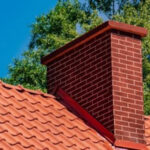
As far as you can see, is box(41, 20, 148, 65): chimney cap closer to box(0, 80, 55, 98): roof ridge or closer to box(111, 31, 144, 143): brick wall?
box(111, 31, 144, 143): brick wall

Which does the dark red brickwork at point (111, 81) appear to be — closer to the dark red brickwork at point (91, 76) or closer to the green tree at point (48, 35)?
the dark red brickwork at point (91, 76)

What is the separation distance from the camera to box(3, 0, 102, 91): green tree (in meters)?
30.5

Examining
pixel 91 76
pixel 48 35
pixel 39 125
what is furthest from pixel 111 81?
pixel 48 35

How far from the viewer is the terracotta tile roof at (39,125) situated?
32.4ft

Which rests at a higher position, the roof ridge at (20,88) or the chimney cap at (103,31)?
the chimney cap at (103,31)

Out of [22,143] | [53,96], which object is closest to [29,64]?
[53,96]

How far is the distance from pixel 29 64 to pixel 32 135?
2115cm

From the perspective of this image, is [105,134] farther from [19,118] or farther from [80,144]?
[19,118]

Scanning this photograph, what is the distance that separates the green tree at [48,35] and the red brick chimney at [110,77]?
55.8ft

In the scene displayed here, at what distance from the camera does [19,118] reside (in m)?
10.5

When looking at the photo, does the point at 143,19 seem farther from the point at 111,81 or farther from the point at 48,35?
the point at 111,81

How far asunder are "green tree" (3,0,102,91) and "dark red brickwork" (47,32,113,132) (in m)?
16.8

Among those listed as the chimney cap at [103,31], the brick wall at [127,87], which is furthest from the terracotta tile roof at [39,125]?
the chimney cap at [103,31]

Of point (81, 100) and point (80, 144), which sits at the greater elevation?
point (81, 100)
